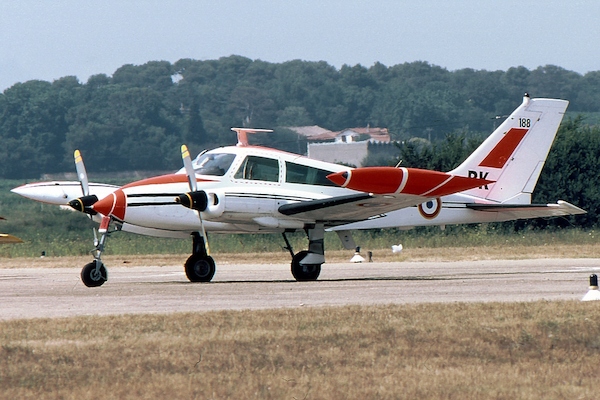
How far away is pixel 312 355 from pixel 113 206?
9.59 m

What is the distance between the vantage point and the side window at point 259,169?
19016mm

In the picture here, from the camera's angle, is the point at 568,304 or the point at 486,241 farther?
the point at 486,241

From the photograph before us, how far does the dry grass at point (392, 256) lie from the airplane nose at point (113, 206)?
31.9 feet

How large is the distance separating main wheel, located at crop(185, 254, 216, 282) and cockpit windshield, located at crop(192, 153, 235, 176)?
1.74 metres

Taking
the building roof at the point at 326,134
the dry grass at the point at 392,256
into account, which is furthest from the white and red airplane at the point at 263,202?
the building roof at the point at 326,134

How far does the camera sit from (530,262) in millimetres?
25156

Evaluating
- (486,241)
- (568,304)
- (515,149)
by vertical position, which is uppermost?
(515,149)

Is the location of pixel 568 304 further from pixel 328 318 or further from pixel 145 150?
pixel 145 150

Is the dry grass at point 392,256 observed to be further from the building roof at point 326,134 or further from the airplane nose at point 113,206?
the building roof at point 326,134

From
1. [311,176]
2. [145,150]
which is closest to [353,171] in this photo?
[311,176]

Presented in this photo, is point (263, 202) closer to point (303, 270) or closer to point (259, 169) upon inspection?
point (259, 169)

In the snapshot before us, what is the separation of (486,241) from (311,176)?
1556 cm

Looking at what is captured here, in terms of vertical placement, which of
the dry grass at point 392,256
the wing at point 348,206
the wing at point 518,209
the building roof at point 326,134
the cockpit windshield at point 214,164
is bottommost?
the dry grass at point 392,256

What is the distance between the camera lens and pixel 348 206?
740 inches
